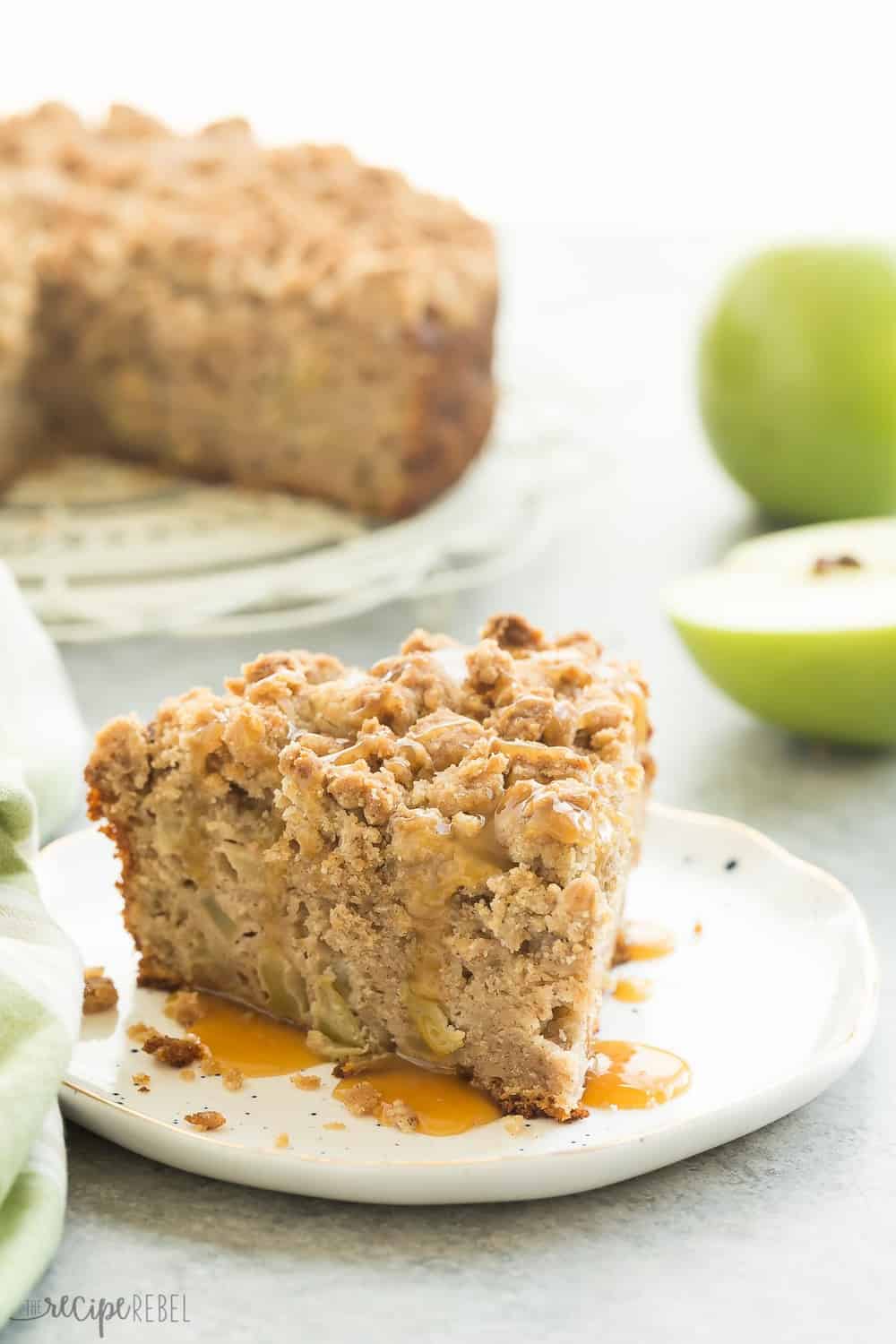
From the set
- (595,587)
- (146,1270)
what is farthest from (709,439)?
(146,1270)

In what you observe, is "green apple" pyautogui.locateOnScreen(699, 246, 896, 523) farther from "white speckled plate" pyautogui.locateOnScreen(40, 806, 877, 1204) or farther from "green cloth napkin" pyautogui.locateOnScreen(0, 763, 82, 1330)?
"green cloth napkin" pyautogui.locateOnScreen(0, 763, 82, 1330)

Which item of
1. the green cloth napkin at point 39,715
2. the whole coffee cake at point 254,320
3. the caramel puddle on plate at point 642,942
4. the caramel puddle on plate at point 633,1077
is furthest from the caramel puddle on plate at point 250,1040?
the whole coffee cake at point 254,320

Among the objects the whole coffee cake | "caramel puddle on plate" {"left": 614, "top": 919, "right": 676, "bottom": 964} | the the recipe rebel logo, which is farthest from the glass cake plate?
the the recipe rebel logo

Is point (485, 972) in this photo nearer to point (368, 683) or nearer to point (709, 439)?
point (368, 683)

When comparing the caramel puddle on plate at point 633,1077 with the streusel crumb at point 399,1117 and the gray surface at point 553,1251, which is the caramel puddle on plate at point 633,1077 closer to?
the gray surface at point 553,1251

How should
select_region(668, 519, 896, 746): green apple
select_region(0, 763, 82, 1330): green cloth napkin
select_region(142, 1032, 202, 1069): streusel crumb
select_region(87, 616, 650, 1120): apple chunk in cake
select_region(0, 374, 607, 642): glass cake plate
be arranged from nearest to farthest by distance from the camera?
select_region(0, 763, 82, 1330): green cloth napkin, select_region(87, 616, 650, 1120): apple chunk in cake, select_region(142, 1032, 202, 1069): streusel crumb, select_region(668, 519, 896, 746): green apple, select_region(0, 374, 607, 642): glass cake plate
